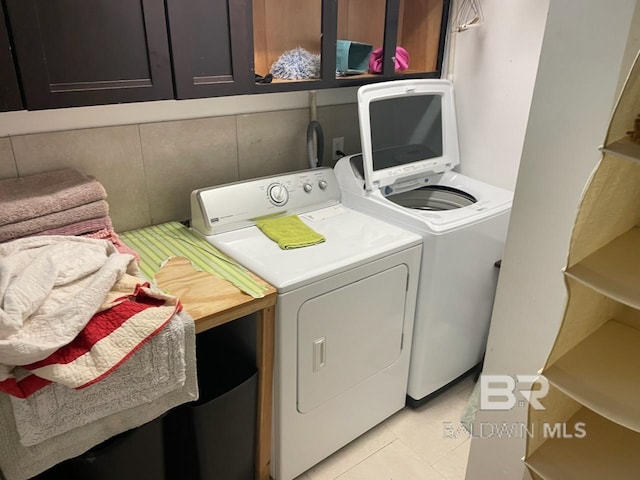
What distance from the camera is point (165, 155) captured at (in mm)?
1937

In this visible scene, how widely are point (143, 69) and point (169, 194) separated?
0.62m

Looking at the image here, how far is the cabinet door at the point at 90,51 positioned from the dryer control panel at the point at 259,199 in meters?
0.45

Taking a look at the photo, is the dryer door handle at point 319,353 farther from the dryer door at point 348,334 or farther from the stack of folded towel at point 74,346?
the stack of folded towel at point 74,346

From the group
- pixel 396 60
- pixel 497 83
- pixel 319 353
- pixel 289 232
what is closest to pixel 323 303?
pixel 319 353

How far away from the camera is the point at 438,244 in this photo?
74.7 inches

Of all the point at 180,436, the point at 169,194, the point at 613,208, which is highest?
the point at 613,208

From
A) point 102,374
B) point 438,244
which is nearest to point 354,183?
point 438,244

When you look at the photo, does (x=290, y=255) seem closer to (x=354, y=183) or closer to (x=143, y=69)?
(x=354, y=183)

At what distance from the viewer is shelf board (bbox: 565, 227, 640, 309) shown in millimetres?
888

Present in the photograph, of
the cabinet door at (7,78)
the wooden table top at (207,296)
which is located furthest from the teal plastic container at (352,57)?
the cabinet door at (7,78)

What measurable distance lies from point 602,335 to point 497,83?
1.50 meters

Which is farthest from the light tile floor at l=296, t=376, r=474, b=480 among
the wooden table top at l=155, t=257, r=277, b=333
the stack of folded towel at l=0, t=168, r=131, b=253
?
the stack of folded towel at l=0, t=168, r=131, b=253

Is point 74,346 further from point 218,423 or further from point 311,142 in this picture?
point 311,142

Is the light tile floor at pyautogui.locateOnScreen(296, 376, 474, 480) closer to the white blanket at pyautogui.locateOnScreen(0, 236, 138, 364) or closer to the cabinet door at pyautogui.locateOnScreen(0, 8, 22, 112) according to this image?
the white blanket at pyautogui.locateOnScreen(0, 236, 138, 364)
